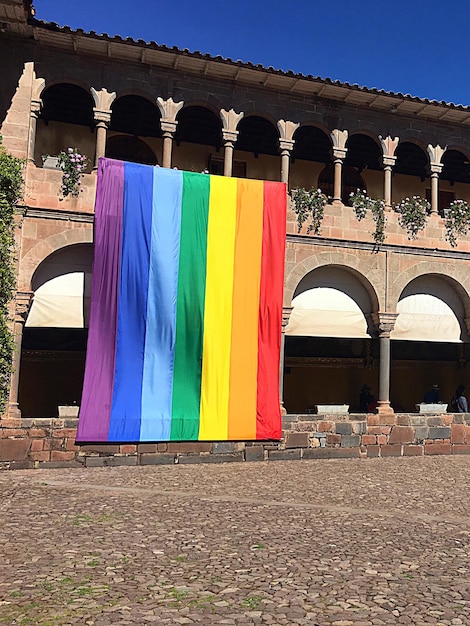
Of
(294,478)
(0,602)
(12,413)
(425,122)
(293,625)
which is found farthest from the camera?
(425,122)

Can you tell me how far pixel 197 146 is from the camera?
17.5 meters

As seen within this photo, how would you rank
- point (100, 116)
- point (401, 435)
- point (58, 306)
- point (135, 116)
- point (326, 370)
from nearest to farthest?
point (58, 306) → point (100, 116) → point (401, 435) → point (135, 116) → point (326, 370)

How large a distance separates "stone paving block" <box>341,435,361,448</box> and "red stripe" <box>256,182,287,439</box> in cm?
179

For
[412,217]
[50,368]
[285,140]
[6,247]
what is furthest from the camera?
[50,368]

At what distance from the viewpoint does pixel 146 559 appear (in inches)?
246

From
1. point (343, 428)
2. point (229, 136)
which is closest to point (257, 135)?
point (229, 136)

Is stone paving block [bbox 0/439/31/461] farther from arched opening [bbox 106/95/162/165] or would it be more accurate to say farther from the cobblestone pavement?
arched opening [bbox 106/95/162/165]

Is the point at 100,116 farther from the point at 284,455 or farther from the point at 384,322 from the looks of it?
the point at 284,455

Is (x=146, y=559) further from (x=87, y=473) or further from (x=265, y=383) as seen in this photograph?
(x=265, y=383)

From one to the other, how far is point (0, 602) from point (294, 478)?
7131mm

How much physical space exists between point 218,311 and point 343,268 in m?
3.98

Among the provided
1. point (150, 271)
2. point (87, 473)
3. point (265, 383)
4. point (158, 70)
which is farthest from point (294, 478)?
point (158, 70)

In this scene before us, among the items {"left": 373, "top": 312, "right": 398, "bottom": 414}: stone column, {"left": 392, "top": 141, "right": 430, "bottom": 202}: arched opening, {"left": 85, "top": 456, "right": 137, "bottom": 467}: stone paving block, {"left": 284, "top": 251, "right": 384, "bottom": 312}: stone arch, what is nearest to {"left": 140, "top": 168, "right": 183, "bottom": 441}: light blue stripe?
{"left": 85, "top": 456, "right": 137, "bottom": 467}: stone paving block

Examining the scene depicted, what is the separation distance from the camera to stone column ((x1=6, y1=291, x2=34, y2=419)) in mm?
12555
